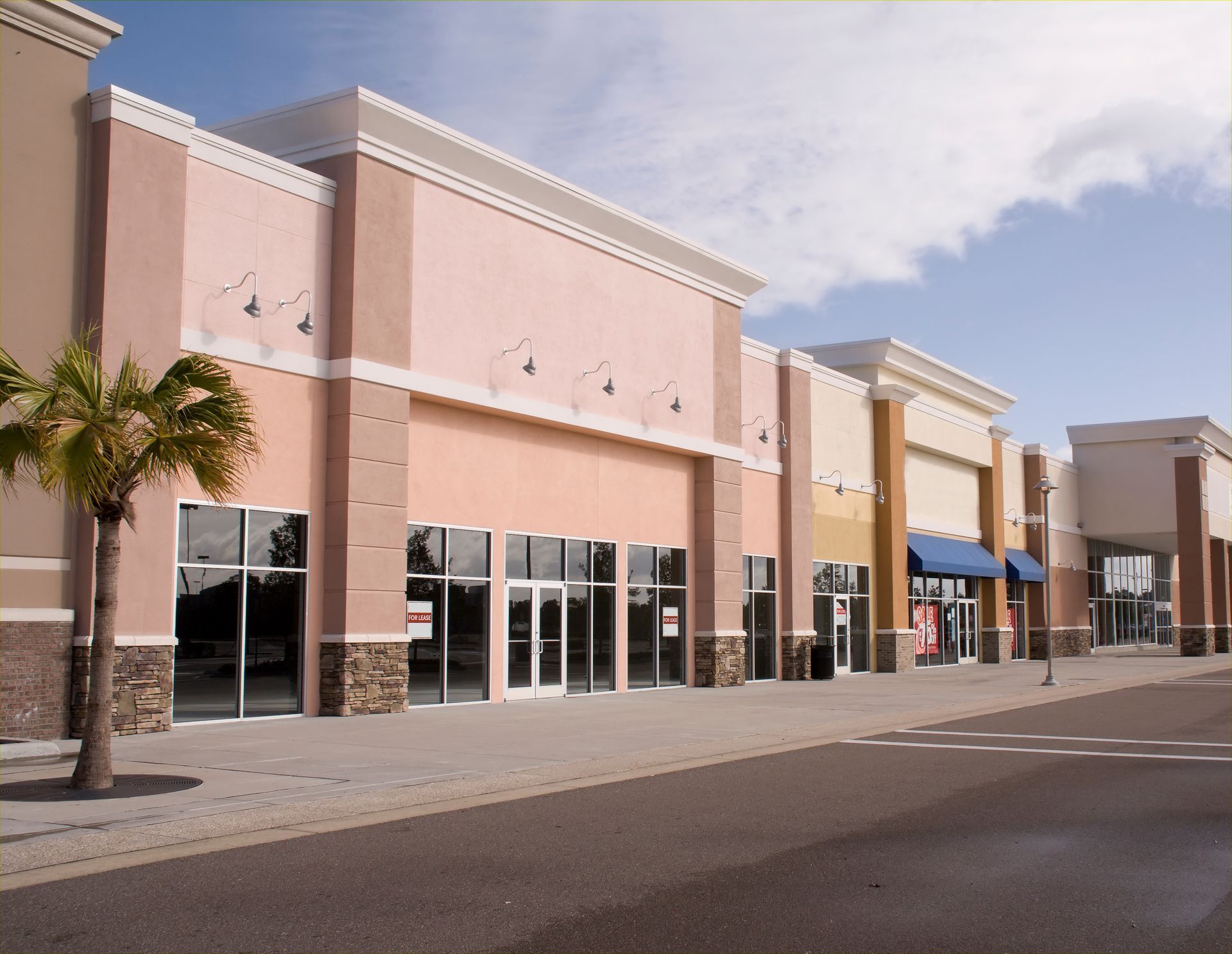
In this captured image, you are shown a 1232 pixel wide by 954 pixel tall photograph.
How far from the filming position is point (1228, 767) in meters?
13.9

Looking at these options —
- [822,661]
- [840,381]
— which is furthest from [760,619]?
[840,381]

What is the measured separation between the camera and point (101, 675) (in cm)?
1164

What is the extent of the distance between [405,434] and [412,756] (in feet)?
25.1

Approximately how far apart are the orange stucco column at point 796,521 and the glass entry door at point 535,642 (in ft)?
30.7

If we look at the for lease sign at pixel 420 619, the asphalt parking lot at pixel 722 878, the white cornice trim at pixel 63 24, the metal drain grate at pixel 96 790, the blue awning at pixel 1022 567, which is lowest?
the asphalt parking lot at pixel 722 878

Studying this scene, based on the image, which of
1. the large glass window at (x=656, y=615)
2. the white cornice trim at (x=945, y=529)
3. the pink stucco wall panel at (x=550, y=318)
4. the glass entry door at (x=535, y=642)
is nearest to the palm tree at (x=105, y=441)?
the pink stucco wall panel at (x=550, y=318)

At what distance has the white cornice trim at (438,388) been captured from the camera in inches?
722

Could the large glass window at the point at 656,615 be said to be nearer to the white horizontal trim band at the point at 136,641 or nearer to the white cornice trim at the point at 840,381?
the white cornice trim at the point at 840,381

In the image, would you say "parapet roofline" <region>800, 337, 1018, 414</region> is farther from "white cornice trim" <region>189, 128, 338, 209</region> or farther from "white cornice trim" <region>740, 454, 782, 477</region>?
"white cornice trim" <region>189, 128, 338, 209</region>

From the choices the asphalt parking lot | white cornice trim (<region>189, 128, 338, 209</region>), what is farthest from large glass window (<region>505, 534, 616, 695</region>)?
the asphalt parking lot

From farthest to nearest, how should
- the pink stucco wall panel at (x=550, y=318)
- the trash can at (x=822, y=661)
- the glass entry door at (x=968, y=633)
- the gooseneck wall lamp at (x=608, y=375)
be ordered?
the glass entry door at (x=968, y=633), the trash can at (x=822, y=661), the gooseneck wall lamp at (x=608, y=375), the pink stucco wall panel at (x=550, y=318)

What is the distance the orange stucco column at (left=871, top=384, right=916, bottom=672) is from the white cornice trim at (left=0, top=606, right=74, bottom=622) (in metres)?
25.8

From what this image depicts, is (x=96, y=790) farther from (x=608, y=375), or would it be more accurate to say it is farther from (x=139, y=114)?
(x=608, y=375)

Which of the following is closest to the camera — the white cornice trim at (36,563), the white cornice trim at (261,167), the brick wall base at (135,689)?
the white cornice trim at (36,563)
